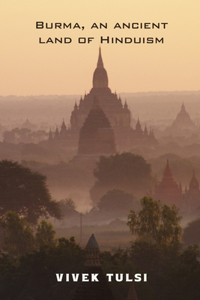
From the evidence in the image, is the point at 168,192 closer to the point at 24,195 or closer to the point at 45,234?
the point at 24,195

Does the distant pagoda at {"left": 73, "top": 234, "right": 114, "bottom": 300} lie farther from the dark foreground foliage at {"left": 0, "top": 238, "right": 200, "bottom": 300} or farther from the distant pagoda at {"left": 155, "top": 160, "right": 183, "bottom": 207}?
the distant pagoda at {"left": 155, "top": 160, "right": 183, "bottom": 207}

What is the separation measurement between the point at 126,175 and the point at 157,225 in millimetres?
87387

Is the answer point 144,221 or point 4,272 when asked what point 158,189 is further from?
point 4,272

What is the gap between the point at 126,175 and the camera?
177 m

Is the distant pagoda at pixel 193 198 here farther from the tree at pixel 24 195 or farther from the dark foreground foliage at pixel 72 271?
the dark foreground foliage at pixel 72 271

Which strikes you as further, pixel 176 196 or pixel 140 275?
pixel 176 196

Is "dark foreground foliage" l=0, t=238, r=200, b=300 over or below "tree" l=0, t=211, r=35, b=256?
below

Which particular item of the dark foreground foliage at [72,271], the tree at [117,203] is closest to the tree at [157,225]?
the dark foreground foliage at [72,271]

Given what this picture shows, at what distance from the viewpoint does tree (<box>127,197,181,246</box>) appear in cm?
8819

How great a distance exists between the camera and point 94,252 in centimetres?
4606

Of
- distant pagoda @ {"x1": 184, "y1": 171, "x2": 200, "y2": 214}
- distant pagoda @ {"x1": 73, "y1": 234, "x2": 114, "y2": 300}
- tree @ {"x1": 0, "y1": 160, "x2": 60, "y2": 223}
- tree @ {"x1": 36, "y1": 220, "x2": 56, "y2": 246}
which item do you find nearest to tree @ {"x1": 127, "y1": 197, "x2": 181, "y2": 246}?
tree @ {"x1": 36, "y1": 220, "x2": 56, "y2": 246}

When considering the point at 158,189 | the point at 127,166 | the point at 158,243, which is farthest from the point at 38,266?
the point at 127,166

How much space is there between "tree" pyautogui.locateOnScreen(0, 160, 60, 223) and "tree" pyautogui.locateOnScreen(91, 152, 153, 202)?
60153mm

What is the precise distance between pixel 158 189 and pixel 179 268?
90352 millimetres
